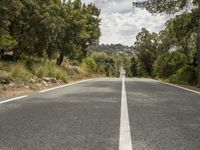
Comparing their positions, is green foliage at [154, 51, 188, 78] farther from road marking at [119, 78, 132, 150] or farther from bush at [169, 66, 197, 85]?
road marking at [119, 78, 132, 150]

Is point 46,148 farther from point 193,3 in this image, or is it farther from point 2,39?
point 193,3

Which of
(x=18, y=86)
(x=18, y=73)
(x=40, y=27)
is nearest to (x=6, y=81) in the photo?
(x=18, y=86)

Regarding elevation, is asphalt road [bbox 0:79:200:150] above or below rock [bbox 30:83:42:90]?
below

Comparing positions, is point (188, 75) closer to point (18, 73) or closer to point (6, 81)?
point (18, 73)

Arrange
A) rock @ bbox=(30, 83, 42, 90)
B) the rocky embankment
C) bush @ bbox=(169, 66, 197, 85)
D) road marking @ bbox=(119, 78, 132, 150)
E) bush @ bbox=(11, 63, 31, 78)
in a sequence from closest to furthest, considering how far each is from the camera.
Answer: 1. road marking @ bbox=(119, 78, 132, 150)
2. the rocky embankment
3. rock @ bbox=(30, 83, 42, 90)
4. bush @ bbox=(11, 63, 31, 78)
5. bush @ bbox=(169, 66, 197, 85)

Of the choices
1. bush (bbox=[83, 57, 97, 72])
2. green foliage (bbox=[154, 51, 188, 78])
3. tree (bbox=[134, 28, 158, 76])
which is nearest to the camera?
green foliage (bbox=[154, 51, 188, 78])

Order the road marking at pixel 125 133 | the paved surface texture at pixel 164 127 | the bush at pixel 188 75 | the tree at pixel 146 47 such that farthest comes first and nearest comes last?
the tree at pixel 146 47
the bush at pixel 188 75
the paved surface texture at pixel 164 127
the road marking at pixel 125 133

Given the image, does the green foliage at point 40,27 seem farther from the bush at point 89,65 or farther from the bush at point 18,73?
the bush at point 89,65

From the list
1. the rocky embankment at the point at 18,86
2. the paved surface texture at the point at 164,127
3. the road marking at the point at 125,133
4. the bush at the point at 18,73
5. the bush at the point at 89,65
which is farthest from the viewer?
the bush at the point at 89,65

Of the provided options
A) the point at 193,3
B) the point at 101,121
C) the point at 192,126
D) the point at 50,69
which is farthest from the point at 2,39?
the point at 193,3

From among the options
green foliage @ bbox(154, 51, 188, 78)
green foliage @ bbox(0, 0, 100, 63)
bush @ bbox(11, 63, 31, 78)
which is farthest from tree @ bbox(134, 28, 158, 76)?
bush @ bbox(11, 63, 31, 78)

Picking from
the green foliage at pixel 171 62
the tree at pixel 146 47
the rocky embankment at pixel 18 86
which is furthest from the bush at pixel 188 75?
the tree at pixel 146 47

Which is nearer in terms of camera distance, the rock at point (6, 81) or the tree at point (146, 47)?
the rock at point (6, 81)

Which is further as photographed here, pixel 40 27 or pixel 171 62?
pixel 171 62
